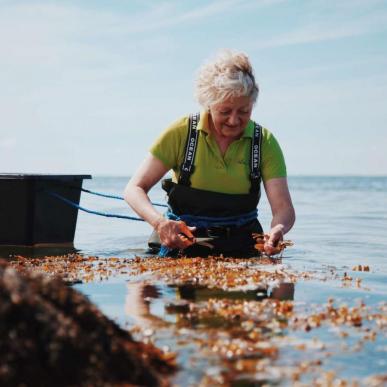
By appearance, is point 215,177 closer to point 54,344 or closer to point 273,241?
point 273,241

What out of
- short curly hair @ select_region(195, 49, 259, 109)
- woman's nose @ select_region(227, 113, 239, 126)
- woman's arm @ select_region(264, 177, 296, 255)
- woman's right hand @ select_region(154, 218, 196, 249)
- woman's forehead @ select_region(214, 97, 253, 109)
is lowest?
woman's right hand @ select_region(154, 218, 196, 249)

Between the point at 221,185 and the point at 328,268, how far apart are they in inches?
60.4

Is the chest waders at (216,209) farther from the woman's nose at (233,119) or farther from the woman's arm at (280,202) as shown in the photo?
the woman's nose at (233,119)

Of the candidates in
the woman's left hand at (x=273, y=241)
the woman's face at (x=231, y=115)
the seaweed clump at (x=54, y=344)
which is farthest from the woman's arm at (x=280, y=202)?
the seaweed clump at (x=54, y=344)

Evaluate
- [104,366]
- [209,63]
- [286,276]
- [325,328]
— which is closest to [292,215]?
[286,276]

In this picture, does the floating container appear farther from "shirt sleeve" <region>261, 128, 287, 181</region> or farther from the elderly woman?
"shirt sleeve" <region>261, 128, 287, 181</region>

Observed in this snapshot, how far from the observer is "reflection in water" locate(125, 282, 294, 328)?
4.46m

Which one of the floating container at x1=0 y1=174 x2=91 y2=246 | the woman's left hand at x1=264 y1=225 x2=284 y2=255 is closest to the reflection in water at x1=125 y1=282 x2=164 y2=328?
the woman's left hand at x1=264 y1=225 x2=284 y2=255

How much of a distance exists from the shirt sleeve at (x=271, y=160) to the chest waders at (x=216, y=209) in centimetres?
9

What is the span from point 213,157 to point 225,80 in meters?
0.94

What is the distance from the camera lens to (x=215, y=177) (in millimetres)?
7062

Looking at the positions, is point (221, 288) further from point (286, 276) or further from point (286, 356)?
point (286, 356)

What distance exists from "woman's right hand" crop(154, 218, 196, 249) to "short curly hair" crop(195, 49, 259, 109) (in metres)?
1.28

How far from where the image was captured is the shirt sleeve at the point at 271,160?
7188mm
